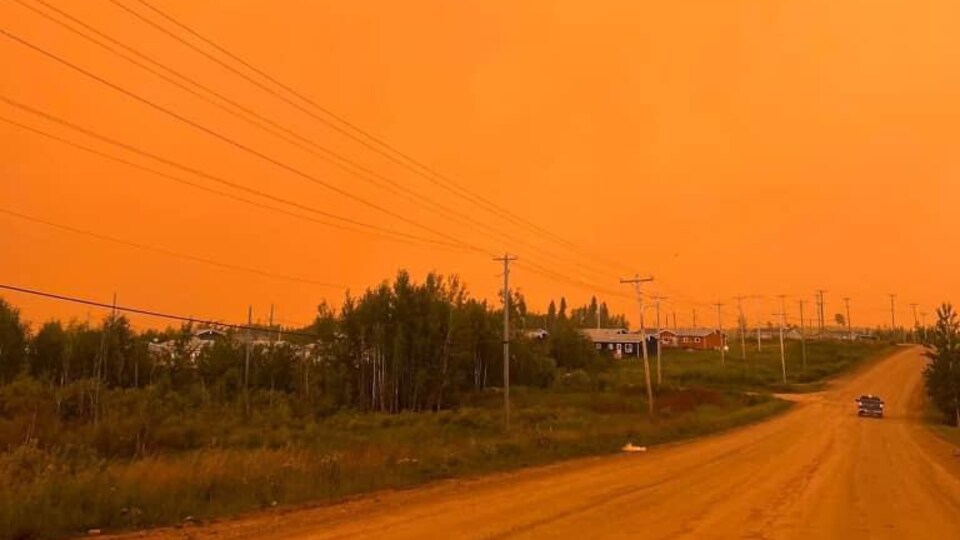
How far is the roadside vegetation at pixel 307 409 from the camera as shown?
13.9m

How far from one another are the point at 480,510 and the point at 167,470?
651 cm

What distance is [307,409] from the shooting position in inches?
2457

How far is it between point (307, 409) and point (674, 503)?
5102cm

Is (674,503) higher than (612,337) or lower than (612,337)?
lower

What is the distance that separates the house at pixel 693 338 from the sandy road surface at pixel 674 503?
146838mm

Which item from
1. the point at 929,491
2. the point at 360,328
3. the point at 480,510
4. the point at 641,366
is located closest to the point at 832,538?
the point at 480,510

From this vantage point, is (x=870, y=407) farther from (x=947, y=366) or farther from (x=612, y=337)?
(x=612, y=337)

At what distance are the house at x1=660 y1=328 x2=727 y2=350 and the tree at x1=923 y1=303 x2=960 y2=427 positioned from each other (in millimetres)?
112359

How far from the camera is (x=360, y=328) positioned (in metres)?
74.2

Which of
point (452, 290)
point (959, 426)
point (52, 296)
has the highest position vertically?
point (452, 290)

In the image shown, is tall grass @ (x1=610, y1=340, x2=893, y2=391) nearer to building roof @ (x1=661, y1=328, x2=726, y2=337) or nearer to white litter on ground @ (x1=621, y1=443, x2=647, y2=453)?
building roof @ (x1=661, y1=328, x2=726, y2=337)

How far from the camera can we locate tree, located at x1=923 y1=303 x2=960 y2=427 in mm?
57188

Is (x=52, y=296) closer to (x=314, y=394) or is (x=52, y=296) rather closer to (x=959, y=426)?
(x=314, y=394)

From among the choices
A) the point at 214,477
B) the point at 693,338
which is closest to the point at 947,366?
the point at 214,477
